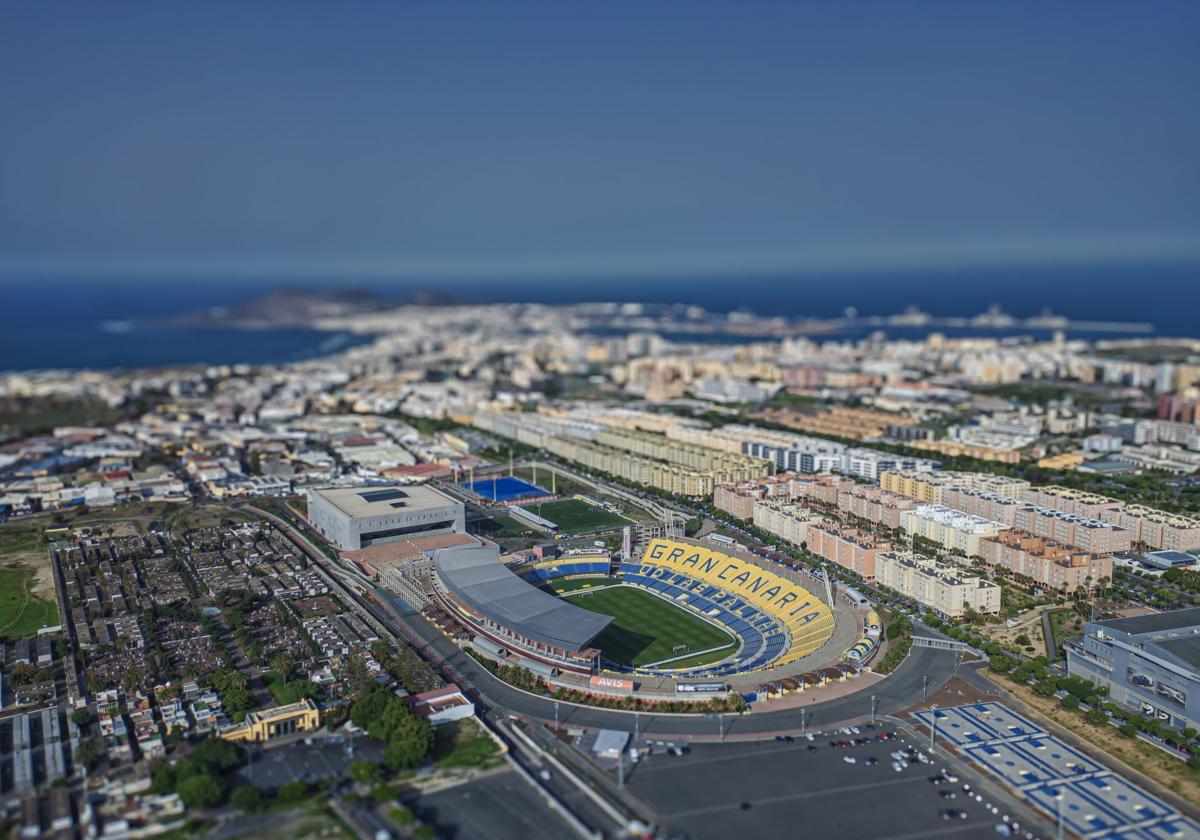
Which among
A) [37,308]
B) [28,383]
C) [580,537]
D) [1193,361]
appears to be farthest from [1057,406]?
[37,308]

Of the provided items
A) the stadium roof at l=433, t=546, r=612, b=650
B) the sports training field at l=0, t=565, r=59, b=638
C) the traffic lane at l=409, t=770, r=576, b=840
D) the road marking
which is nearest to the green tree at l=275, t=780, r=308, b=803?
the traffic lane at l=409, t=770, r=576, b=840

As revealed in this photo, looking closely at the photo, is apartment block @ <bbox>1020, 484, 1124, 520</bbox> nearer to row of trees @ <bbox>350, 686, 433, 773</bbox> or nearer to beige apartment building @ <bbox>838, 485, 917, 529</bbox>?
beige apartment building @ <bbox>838, 485, 917, 529</bbox>

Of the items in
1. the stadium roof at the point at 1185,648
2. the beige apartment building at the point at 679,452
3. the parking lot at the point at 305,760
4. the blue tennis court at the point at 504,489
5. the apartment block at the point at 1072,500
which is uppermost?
the stadium roof at the point at 1185,648

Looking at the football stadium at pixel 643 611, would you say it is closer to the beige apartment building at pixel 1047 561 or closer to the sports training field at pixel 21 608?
the beige apartment building at pixel 1047 561

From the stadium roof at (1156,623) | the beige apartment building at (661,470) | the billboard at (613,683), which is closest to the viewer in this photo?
the billboard at (613,683)

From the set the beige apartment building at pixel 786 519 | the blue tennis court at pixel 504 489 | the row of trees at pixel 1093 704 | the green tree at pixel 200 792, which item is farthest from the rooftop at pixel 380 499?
the row of trees at pixel 1093 704

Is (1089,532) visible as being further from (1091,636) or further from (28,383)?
(28,383)
